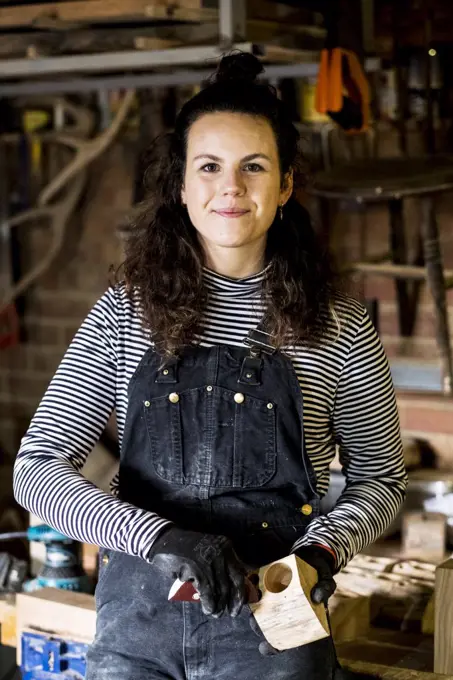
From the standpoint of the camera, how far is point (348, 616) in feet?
8.25

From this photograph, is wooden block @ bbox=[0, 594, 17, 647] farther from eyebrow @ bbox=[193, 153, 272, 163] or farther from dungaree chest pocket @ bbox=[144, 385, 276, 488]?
eyebrow @ bbox=[193, 153, 272, 163]

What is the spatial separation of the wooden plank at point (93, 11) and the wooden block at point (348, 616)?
1.40 metres

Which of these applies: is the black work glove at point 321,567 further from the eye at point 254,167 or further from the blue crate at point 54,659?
the blue crate at point 54,659

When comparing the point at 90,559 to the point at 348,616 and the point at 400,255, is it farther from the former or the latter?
the point at 400,255

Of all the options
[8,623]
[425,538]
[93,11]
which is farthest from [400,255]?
[8,623]

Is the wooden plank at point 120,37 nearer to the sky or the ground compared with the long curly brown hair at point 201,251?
nearer to the sky

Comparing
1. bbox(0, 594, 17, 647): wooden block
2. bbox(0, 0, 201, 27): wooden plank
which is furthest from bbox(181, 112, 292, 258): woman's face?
bbox(0, 594, 17, 647): wooden block

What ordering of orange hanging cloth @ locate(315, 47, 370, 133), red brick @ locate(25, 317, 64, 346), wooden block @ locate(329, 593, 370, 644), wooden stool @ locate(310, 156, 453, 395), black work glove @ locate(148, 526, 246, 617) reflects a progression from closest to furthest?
black work glove @ locate(148, 526, 246, 617)
wooden block @ locate(329, 593, 370, 644)
orange hanging cloth @ locate(315, 47, 370, 133)
wooden stool @ locate(310, 156, 453, 395)
red brick @ locate(25, 317, 64, 346)

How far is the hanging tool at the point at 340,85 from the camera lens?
127 inches

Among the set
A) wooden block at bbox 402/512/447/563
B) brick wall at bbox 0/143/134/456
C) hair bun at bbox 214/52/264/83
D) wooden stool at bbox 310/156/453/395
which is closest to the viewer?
hair bun at bbox 214/52/264/83

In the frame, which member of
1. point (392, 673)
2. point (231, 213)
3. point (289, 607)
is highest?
point (231, 213)

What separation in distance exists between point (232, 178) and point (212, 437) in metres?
0.42

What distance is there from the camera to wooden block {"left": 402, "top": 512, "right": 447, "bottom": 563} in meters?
2.89

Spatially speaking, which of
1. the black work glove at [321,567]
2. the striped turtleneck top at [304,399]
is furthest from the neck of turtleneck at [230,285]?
the black work glove at [321,567]
